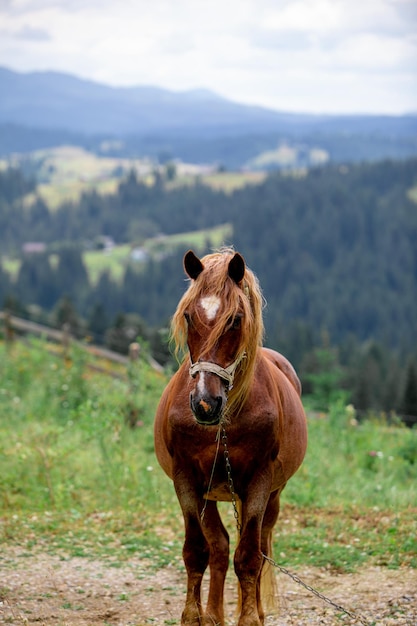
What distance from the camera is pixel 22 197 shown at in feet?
575

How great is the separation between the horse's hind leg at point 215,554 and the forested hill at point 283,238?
106223 mm

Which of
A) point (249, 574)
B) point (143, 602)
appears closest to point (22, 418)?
point (143, 602)

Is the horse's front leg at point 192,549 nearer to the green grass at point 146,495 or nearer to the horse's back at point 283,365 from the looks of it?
the horse's back at point 283,365

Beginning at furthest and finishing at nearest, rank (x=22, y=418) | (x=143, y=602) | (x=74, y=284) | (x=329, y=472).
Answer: (x=74, y=284) → (x=22, y=418) → (x=329, y=472) → (x=143, y=602)

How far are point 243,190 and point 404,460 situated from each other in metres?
157

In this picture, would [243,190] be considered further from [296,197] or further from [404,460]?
[404,460]

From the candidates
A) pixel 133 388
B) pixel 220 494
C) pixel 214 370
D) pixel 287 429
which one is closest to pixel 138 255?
pixel 133 388

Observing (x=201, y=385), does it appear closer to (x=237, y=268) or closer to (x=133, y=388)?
(x=237, y=268)

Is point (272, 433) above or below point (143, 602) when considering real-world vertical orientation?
above

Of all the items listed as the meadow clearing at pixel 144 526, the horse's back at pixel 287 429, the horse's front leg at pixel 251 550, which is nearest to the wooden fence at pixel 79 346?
the meadow clearing at pixel 144 526

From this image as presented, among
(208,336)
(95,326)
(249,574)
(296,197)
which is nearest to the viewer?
(208,336)

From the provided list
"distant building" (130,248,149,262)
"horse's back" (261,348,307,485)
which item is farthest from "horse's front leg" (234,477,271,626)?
"distant building" (130,248,149,262)

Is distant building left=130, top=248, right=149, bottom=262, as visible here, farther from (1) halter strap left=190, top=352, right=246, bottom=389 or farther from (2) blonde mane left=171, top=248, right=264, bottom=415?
(1) halter strap left=190, top=352, right=246, bottom=389

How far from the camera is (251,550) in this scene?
15.8 ft
